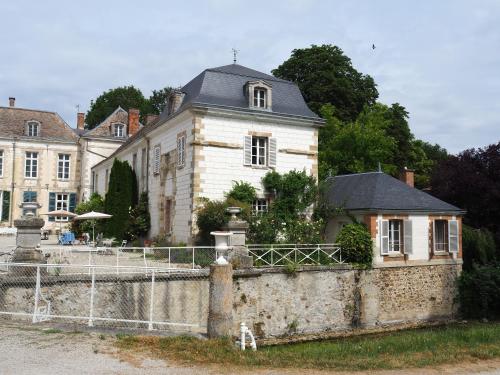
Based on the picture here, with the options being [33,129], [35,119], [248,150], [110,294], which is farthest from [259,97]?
[35,119]

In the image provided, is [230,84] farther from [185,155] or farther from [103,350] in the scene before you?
[103,350]

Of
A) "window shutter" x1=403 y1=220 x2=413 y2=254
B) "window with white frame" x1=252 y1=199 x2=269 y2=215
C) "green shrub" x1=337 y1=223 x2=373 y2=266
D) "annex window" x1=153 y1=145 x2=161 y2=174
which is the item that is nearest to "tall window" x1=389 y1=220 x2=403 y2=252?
Result: "window shutter" x1=403 y1=220 x2=413 y2=254

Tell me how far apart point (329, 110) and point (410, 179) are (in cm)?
859

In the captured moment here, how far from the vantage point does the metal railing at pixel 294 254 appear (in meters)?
14.4

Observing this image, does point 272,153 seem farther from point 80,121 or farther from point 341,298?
point 80,121

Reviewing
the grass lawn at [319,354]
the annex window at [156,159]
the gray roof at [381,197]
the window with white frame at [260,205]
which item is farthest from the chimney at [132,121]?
the grass lawn at [319,354]

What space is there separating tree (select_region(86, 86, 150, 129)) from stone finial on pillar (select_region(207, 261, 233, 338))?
38.7 m

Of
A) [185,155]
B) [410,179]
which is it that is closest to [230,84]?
[185,155]

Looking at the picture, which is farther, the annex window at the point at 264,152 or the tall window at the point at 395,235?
the annex window at the point at 264,152

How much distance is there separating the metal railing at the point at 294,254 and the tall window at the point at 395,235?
2.12m

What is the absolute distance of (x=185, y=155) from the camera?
686 inches

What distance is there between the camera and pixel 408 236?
54.2 ft

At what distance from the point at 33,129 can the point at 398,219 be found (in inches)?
1078

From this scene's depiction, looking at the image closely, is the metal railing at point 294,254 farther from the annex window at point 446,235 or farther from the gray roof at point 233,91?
the gray roof at point 233,91
